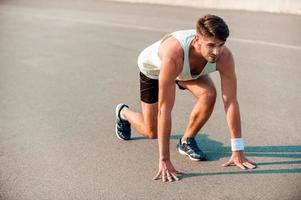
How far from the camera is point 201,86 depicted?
4555 millimetres

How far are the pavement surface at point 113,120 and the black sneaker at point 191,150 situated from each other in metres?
0.08

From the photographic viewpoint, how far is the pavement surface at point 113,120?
4129mm

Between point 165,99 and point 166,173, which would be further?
point 166,173

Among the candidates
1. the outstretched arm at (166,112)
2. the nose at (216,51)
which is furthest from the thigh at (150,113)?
the nose at (216,51)

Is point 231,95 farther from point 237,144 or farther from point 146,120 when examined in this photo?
point 146,120

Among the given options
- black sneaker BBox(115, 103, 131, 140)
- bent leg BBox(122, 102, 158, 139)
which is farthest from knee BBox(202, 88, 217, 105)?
black sneaker BBox(115, 103, 131, 140)

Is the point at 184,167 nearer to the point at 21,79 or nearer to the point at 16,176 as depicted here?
the point at 16,176

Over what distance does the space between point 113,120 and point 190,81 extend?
1404 mm

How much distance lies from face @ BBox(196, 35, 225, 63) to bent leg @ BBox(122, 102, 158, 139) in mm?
981

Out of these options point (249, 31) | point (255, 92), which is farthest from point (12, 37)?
point (255, 92)

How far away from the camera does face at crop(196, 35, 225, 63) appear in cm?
389

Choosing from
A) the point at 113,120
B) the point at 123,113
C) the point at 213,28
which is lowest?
the point at 113,120

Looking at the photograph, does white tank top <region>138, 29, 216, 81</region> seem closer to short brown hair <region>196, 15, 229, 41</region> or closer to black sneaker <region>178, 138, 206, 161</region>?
short brown hair <region>196, 15, 229, 41</region>

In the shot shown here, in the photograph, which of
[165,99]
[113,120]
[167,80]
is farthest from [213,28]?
[113,120]
